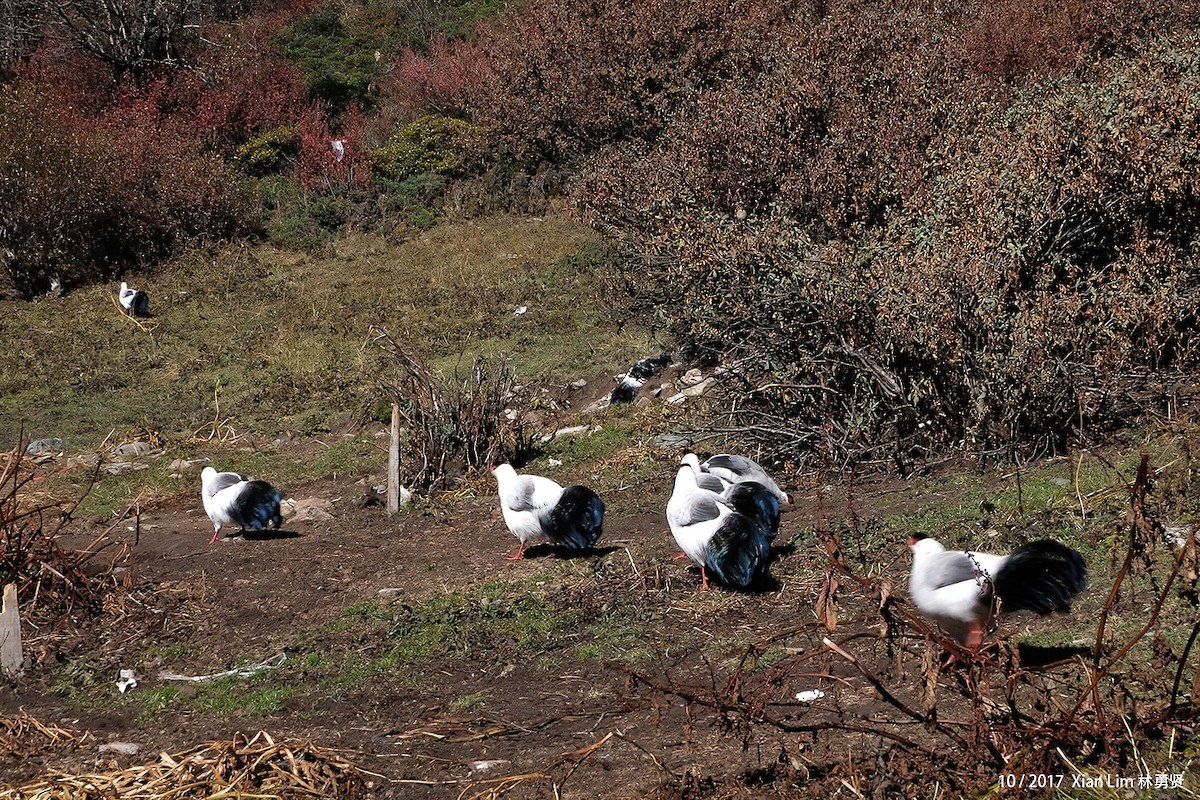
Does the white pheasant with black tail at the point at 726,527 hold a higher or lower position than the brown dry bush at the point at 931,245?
lower

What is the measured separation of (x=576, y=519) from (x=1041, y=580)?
3.96 metres

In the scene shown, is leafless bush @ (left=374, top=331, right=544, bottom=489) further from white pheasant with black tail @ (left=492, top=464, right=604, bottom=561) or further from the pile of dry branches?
the pile of dry branches

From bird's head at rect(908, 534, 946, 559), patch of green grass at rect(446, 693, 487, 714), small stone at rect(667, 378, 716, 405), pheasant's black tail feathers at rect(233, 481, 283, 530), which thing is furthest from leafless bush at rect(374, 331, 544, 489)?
bird's head at rect(908, 534, 946, 559)

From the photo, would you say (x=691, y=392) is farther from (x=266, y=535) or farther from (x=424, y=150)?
(x=424, y=150)

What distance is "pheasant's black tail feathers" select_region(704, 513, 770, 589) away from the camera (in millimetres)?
7035

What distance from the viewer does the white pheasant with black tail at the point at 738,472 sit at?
342 inches

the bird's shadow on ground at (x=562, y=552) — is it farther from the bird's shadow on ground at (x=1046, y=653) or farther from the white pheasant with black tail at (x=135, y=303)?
the white pheasant with black tail at (x=135, y=303)

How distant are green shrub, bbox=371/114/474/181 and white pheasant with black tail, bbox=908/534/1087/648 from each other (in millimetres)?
22942

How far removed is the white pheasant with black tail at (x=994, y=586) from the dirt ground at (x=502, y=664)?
0.31 metres

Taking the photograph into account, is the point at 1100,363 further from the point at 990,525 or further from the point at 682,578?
the point at 682,578

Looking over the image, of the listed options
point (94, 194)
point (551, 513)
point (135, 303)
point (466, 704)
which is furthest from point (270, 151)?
point (466, 704)

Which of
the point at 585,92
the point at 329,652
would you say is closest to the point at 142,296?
the point at 585,92

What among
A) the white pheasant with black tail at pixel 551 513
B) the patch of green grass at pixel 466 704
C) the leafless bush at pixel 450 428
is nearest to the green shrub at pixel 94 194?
the leafless bush at pixel 450 428

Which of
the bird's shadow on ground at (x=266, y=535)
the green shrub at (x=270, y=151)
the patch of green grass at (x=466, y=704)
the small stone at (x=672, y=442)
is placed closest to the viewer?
the patch of green grass at (x=466, y=704)
